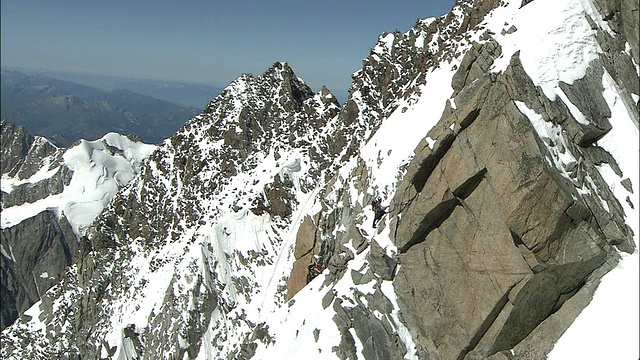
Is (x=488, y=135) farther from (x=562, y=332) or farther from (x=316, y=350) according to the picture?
(x=316, y=350)

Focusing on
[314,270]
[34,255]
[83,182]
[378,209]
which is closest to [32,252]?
[34,255]

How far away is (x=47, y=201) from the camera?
511 feet

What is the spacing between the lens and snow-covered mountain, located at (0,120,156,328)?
142m

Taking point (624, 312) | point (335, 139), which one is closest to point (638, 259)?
point (624, 312)

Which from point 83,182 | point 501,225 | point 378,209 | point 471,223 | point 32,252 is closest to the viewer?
point 501,225

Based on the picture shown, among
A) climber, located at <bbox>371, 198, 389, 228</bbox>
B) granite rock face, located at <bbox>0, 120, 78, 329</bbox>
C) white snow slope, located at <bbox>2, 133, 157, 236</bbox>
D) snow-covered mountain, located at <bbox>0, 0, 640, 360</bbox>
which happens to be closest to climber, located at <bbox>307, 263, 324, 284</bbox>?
snow-covered mountain, located at <bbox>0, 0, 640, 360</bbox>

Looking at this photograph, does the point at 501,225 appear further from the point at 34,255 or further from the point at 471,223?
the point at 34,255

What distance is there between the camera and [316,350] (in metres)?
25.7

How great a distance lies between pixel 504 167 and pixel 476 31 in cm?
1559

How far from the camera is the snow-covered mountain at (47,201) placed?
5605 inches

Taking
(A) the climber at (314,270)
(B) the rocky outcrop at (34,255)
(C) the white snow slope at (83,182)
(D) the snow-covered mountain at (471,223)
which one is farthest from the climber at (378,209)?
(C) the white snow slope at (83,182)

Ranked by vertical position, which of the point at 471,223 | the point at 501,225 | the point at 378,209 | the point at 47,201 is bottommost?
the point at 47,201

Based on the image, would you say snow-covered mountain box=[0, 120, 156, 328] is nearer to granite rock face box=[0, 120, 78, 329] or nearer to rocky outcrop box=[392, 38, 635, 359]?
granite rock face box=[0, 120, 78, 329]

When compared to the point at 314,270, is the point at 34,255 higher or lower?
lower
